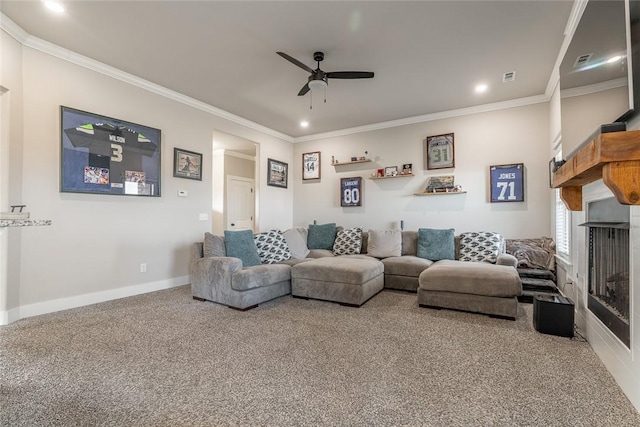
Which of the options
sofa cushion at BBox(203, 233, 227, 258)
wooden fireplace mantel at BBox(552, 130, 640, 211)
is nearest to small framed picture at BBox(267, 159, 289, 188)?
sofa cushion at BBox(203, 233, 227, 258)

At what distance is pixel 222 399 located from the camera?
1.62 metres

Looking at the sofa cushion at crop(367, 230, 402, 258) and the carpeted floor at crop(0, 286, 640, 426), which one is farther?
the sofa cushion at crop(367, 230, 402, 258)

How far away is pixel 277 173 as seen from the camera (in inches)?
241

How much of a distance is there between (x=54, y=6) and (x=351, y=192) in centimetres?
457

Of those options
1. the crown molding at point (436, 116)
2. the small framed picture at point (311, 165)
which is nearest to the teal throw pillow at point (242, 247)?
the small framed picture at point (311, 165)

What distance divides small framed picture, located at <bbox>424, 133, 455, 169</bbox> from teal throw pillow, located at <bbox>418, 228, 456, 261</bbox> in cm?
125

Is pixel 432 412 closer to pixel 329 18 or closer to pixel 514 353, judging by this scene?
pixel 514 353

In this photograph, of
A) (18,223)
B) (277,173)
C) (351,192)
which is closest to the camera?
(18,223)

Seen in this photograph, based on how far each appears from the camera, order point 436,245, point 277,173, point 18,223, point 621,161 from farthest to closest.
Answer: point 277,173 < point 436,245 < point 18,223 < point 621,161

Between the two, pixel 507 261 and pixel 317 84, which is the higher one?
pixel 317 84

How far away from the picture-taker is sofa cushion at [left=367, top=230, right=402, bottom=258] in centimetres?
452

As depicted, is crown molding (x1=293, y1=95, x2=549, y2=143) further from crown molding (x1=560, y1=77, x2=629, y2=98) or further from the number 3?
the number 3

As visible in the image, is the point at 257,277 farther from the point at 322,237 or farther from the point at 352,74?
the point at 352,74

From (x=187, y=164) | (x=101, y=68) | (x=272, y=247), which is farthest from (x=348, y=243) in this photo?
(x=101, y=68)
